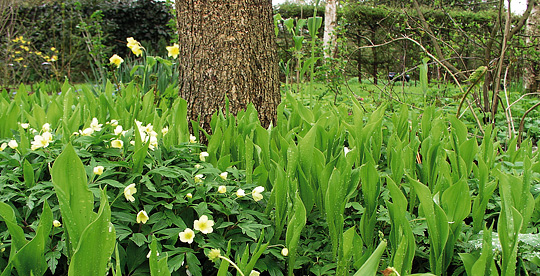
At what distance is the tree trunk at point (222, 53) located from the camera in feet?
7.59

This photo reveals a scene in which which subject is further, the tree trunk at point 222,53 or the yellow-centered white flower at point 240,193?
the tree trunk at point 222,53

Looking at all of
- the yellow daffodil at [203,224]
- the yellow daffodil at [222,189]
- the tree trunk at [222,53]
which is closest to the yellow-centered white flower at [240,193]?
the yellow daffodil at [222,189]

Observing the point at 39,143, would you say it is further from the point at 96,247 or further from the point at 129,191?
the point at 96,247

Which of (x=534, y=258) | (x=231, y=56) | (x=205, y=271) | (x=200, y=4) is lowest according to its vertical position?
(x=205, y=271)

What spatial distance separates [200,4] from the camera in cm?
230

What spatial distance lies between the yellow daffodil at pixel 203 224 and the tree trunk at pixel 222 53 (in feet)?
4.00

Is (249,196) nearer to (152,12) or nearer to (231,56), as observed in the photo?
(231,56)

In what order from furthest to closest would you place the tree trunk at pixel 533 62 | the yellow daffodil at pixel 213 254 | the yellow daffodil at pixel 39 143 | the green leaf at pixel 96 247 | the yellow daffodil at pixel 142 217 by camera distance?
the tree trunk at pixel 533 62
the yellow daffodil at pixel 39 143
the yellow daffodil at pixel 142 217
the yellow daffodil at pixel 213 254
the green leaf at pixel 96 247

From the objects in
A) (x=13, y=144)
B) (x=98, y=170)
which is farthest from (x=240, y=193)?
(x=13, y=144)

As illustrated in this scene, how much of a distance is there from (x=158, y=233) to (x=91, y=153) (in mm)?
457

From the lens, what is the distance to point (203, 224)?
115 cm

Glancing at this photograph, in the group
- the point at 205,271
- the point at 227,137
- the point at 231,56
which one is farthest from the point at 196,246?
the point at 231,56

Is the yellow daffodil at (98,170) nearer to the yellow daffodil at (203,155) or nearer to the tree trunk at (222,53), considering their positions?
the yellow daffodil at (203,155)

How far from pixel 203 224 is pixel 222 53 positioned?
140 cm
